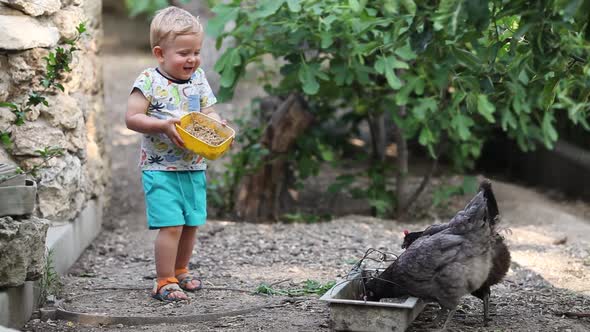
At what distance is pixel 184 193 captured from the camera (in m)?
4.16

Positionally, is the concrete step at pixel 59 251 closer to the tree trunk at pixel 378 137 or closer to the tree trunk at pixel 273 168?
the tree trunk at pixel 273 168

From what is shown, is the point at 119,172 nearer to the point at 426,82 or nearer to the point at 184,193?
the point at 426,82

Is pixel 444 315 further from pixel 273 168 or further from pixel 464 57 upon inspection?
pixel 273 168

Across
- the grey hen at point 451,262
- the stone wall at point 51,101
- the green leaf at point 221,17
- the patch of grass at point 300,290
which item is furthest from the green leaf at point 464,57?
the stone wall at point 51,101

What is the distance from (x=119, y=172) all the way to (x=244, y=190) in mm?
1568

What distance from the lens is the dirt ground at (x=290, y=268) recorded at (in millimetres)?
3773

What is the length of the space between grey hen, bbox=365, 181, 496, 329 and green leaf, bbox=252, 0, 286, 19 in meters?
2.08

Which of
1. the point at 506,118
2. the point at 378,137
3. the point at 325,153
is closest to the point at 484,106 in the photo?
the point at 506,118

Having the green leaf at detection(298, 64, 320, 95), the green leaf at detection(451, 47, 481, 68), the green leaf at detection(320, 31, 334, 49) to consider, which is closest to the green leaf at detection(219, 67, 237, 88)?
the green leaf at detection(298, 64, 320, 95)

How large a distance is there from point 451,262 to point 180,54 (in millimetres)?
1587

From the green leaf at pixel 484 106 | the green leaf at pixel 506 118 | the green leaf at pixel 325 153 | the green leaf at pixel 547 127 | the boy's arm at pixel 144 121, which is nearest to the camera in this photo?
the boy's arm at pixel 144 121

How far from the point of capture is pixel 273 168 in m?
6.93

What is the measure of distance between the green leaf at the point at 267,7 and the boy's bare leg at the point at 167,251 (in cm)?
165

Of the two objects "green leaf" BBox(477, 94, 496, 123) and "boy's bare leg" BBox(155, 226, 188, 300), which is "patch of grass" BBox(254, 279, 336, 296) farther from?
"green leaf" BBox(477, 94, 496, 123)
